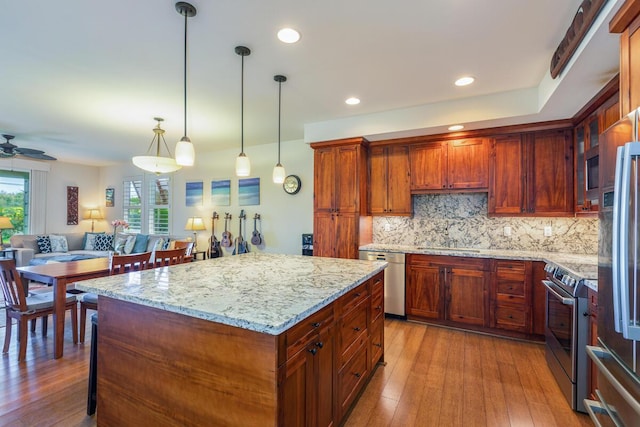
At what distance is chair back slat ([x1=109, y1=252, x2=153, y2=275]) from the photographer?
9.39 feet

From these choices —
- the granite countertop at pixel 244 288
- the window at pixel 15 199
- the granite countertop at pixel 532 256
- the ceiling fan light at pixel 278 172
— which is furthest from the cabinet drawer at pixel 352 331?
the window at pixel 15 199

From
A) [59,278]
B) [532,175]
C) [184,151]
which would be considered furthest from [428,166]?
[59,278]

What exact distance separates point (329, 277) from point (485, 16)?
200 centimetres

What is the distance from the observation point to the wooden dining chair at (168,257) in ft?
10.2

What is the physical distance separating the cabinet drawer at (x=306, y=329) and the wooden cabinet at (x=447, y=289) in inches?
92.2

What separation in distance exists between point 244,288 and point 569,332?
2.33 meters

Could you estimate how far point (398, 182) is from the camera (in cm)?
409

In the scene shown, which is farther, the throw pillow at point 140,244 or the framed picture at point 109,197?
the framed picture at point 109,197

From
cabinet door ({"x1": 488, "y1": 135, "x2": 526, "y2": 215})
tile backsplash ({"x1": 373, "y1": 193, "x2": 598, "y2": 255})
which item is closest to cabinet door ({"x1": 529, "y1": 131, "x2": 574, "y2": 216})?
cabinet door ({"x1": 488, "y1": 135, "x2": 526, "y2": 215})

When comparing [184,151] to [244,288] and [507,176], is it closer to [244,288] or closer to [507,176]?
[244,288]

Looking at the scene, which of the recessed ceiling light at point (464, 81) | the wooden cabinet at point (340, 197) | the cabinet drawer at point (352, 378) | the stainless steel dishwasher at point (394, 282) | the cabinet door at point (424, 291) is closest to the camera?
the cabinet drawer at point (352, 378)

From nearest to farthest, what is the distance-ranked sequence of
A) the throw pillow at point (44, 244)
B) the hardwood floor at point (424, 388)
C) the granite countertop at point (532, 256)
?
1. the hardwood floor at point (424, 388)
2. the granite countertop at point (532, 256)
3. the throw pillow at point (44, 244)

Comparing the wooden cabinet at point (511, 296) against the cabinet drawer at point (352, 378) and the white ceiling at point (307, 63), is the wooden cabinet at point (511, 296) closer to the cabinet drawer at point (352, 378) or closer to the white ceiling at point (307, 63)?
the white ceiling at point (307, 63)

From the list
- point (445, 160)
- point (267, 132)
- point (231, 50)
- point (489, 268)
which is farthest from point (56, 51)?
point (489, 268)
